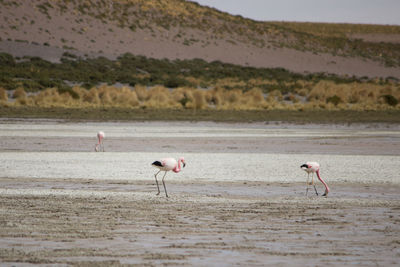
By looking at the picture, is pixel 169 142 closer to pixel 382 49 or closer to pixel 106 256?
pixel 106 256

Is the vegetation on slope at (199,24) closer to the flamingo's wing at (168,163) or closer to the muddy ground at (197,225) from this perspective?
the flamingo's wing at (168,163)

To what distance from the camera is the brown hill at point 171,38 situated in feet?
263

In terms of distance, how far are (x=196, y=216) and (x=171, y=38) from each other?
82049mm

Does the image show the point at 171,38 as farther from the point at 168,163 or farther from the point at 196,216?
the point at 196,216

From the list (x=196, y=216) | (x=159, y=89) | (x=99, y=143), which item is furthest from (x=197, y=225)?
(x=159, y=89)

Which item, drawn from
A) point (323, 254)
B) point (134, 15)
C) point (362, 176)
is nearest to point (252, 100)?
point (362, 176)

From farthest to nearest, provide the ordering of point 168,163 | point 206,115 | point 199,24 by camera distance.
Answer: point 199,24 < point 206,115 < point 168,163

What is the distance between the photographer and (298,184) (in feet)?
51.4

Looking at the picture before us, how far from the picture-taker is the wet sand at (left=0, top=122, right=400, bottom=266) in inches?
341

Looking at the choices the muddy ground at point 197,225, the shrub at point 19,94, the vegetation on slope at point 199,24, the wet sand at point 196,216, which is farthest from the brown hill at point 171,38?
the muddy ground at point 197,225

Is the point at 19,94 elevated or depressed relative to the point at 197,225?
depressed

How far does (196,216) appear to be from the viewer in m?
11.3

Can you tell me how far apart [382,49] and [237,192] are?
111766mm

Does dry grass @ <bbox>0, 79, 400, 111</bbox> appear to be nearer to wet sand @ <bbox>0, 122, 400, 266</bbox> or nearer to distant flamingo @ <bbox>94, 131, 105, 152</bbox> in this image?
distant flamingo @ <bbox>94, 131, 105, 152</bbox>
